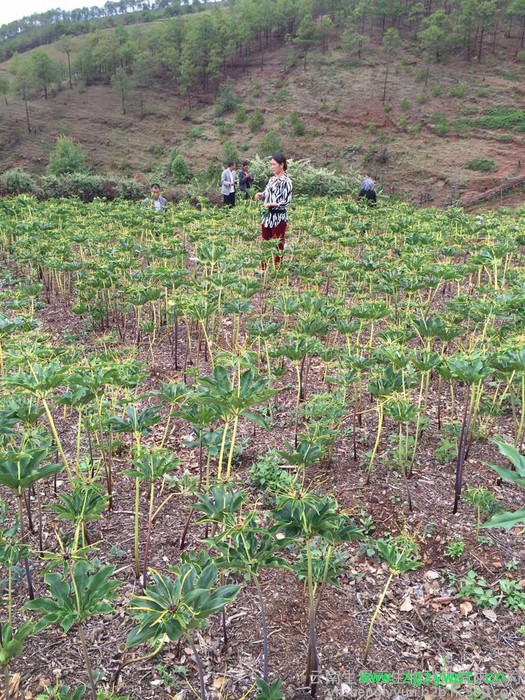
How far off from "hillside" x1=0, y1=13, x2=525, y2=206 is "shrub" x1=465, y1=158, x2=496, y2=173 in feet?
0.18

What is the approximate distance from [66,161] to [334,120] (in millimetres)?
15381

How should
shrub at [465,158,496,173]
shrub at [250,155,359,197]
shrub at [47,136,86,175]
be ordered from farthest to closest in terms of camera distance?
1. shrub at [47,136,86,175]
2. shrub at [465,158,496,173]
3. shrub at [250,155,359,197]

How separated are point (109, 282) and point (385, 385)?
3422mm

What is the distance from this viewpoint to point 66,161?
80.4ft

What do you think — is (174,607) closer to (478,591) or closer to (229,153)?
(478,591)

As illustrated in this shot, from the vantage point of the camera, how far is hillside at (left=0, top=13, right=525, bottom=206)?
24219 millimetres

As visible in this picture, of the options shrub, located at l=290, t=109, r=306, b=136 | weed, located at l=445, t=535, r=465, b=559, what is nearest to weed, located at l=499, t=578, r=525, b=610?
weed, located at l=445, t=535, r=465, b=559

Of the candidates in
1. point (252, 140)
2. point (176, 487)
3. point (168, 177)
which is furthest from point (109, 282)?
point (252, 140)

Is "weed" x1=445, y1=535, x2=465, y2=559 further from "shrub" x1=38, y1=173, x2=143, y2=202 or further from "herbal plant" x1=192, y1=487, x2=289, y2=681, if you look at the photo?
"shrub" x1=38, y1=173, x2=143, y2=202

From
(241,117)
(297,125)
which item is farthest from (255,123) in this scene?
(297,125)

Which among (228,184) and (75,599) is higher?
(75,599)

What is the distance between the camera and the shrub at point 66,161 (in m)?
24.1

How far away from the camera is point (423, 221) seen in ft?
26.8

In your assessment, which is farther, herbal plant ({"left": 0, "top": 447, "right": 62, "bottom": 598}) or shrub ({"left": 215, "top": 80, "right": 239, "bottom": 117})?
shrub ({"left": 215, "top": 80, "right": 239, "bottom": 117})
